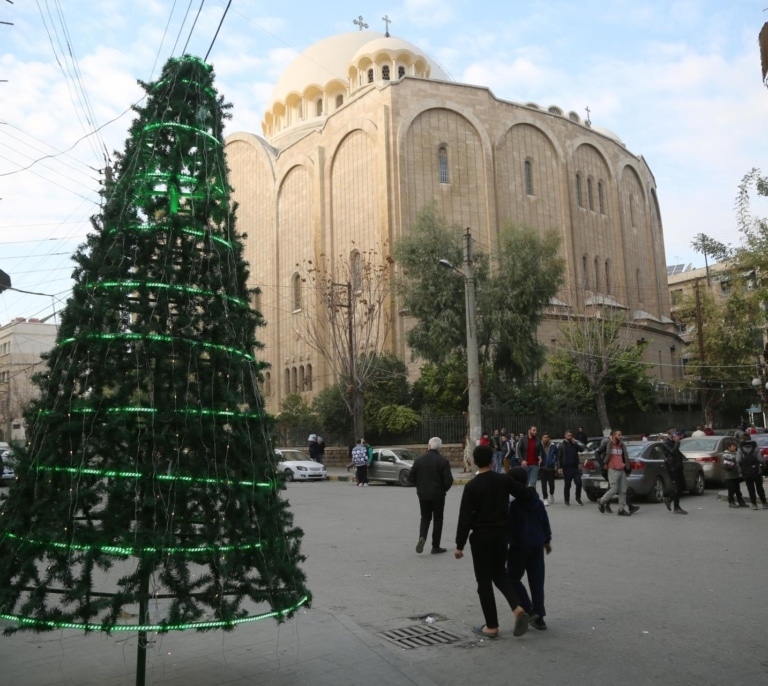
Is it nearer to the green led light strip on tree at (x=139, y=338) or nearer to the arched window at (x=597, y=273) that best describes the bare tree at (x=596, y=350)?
the arched window at (x=597, y=273)

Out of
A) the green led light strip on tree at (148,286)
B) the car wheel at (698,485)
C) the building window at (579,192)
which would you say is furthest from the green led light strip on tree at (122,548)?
the building window at (579,192)

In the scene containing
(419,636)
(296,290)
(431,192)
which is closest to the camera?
(419,636)

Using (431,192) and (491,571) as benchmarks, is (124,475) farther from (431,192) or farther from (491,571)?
(431,192)

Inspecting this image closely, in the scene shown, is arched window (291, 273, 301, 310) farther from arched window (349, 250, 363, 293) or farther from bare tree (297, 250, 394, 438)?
arched window (349, 250, 363, 293)

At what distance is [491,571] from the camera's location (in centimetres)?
571

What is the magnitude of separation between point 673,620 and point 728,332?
41702 mm

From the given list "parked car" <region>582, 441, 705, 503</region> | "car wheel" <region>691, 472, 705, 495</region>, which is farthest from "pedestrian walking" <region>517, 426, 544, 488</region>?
"car wheel" <region>691, 472, 705, 495</region>

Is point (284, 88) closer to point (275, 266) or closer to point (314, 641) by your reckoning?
point (275, 266)

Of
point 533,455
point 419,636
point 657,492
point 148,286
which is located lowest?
point 419,636

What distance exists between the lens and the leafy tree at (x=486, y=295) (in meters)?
30.0

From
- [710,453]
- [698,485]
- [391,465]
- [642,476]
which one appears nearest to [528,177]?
[391,465]

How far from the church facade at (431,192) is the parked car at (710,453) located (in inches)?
778

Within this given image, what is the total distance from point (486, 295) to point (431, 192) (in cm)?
1188

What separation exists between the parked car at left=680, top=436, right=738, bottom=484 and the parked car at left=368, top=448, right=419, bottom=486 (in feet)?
26.7
